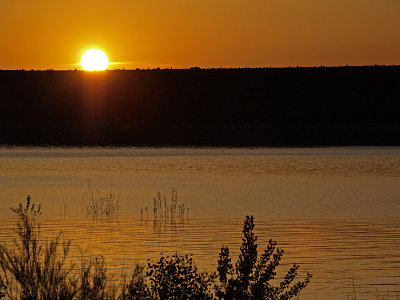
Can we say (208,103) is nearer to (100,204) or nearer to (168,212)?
(100,204)

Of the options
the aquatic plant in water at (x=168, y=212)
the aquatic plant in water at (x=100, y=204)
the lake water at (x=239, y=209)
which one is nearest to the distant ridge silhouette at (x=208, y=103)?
the lake water at (x=239, y=209)

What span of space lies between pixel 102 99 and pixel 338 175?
79988 mm

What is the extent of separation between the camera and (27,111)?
11531 centimetres

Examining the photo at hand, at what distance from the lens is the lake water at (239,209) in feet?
58.5

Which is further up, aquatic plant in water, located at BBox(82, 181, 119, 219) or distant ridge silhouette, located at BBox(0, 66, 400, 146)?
distant ridge silhouette, located at BBox(0, 66, 400, 146)

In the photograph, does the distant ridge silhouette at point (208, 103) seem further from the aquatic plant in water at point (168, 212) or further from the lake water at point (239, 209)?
the aquatic plant in water at point (168, 212)

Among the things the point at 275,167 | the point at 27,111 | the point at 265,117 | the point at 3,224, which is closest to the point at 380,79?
the point at 265,117

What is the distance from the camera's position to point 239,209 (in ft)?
90.8

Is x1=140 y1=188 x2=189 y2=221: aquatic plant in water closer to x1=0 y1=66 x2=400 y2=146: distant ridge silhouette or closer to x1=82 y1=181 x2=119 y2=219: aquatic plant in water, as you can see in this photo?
x1=82 y1=181 x2=119 y2=219: aquatic plant in water

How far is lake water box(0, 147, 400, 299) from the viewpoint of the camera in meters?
17.8

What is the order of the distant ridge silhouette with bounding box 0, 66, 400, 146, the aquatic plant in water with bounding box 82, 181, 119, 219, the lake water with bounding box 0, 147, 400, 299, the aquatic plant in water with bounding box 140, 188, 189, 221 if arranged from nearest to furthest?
the lake water with bounding box 0, 147, 400, 299, the aquatic plant in water with bounding box 140, 188, 189, 221, the aquatic plant in water with bounding box 82, 181, 119, 219, the distant ridge silhouette with bounding box 0, 66, 400, 146

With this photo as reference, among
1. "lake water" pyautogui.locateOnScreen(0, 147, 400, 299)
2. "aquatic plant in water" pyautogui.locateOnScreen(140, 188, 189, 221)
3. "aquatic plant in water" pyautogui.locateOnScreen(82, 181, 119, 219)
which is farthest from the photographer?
"aquatic plant in water" pyautogui.locateOnScreen(82, 181, 119, 219)

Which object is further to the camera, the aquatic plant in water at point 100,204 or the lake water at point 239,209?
the aquatic plant in water at point 100,204

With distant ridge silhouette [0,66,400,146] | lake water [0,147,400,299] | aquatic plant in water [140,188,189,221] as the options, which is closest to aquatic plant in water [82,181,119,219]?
lake water [0,147,400,299]
